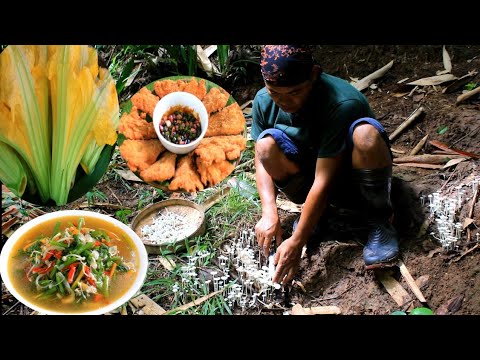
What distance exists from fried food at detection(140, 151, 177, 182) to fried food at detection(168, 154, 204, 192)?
32mm

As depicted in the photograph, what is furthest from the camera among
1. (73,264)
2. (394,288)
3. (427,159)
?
(427,159)

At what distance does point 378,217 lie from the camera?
270cm

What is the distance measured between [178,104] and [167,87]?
159mm

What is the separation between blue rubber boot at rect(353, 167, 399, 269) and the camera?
2.57 m

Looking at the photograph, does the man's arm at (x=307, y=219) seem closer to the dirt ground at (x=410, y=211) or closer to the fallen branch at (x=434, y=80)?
the dirt ground at (x=410, y=211)

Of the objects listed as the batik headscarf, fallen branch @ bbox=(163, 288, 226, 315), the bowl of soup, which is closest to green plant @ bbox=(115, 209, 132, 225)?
the bowl of soup

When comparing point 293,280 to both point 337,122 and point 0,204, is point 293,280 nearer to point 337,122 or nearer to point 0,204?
point 337,122

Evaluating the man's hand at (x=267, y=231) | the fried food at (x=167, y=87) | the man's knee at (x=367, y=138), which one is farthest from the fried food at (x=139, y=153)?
the man's knee at (x=367, y=138)

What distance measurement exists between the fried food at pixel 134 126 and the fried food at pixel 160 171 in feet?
0.46

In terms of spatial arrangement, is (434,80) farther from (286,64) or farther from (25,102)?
(25,102)

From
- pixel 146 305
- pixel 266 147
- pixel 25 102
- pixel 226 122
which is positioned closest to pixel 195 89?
pixel 226 122

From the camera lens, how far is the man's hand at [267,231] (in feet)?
8.78

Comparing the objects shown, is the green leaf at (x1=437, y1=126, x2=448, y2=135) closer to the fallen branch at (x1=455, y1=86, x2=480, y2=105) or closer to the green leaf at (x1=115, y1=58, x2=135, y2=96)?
the fallen branch at (x1=455, y1=86, x2=480, y2=105)

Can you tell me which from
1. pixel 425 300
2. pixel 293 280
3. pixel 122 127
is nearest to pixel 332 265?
pixel 293 280
